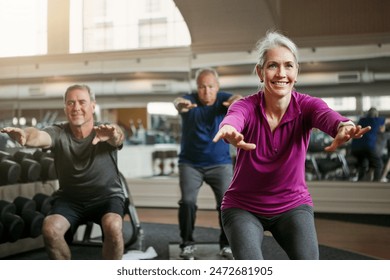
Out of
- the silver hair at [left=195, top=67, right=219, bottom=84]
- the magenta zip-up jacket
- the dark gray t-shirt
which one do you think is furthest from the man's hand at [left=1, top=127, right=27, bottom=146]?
the magenta zip-up jacket

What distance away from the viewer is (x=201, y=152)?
8.71ft

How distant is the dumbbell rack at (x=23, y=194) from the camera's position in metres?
2.58

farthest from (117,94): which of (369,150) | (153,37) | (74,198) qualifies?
(369,150)

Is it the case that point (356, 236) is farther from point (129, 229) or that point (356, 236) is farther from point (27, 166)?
point (27, 166)

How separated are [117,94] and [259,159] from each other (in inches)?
42.1

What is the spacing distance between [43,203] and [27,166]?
0.30 meters

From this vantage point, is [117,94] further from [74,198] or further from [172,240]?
[172,240]

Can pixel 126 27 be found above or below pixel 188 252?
above

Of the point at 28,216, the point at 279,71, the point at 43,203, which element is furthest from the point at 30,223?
the point at 279,71

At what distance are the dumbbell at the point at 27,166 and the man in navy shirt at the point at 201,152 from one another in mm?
793

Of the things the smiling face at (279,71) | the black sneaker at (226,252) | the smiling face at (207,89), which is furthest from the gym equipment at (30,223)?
the smiling face at (279,71)

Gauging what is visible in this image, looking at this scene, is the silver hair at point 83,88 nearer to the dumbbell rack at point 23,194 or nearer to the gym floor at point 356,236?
the dumbbell rack at point 23,194

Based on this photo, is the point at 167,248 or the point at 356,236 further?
the point at 167,248

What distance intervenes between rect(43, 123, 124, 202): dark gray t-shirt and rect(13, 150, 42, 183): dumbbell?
0.39 m
